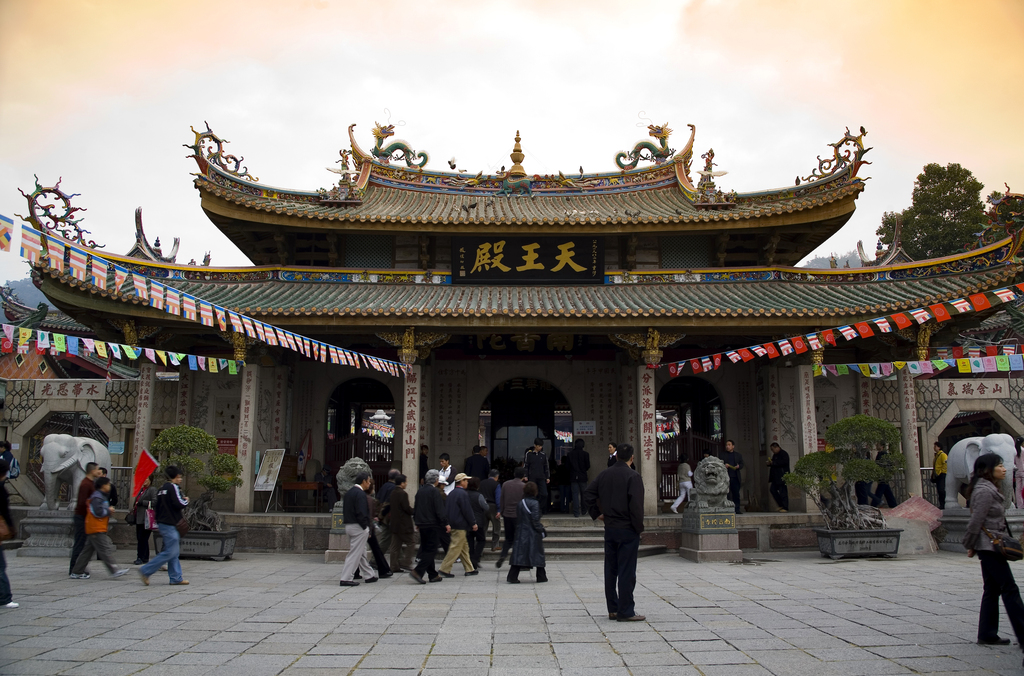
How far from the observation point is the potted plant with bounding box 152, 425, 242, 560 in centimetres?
1129

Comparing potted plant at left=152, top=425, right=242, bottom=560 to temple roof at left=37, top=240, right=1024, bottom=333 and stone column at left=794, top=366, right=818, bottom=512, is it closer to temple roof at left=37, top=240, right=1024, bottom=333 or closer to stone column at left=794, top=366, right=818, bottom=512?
temple roof at left=37, top=240, right=1024, bottom=333

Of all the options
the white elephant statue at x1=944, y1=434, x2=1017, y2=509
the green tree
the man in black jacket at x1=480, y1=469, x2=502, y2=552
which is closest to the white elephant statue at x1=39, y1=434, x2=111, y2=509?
the man in black jacket at x1=480, y1=469, x2=502, y2=552

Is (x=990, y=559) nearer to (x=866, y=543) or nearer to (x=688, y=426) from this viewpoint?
(x=866, y=543)

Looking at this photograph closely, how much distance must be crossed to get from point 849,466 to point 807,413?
9.61 feet

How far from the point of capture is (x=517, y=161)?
1780cm

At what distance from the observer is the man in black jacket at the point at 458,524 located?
940cm

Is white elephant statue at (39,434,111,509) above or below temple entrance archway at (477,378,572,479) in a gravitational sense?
below

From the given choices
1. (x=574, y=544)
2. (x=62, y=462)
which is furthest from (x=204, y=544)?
(x=574, y=544)

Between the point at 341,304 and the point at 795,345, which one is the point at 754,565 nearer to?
the point at 795,345

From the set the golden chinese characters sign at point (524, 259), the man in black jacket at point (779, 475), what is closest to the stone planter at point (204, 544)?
the golden chinese characters sign at point (524, 259)

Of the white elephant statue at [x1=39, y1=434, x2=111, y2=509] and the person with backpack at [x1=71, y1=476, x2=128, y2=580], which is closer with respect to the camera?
the person with backpack at [x1=71, y1=476, x2=128, y2=580]

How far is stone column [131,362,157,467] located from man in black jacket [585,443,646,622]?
10.8 metres

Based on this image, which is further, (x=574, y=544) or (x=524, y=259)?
(x=524, y=259)

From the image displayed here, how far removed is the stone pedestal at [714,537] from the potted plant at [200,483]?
Answer: 7485 millimetres
